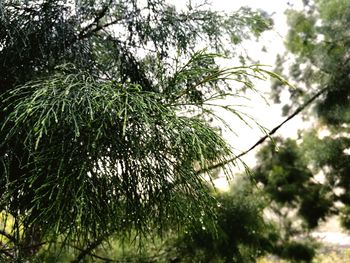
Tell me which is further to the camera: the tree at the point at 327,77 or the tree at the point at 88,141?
the tree at the point at 327,77

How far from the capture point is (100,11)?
179 cm

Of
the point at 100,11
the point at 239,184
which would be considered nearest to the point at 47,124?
the point at 100,11

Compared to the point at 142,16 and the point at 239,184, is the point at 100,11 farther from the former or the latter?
the point at 239,184

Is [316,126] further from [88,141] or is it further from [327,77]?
[88,141]

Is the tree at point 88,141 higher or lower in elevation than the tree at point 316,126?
lower

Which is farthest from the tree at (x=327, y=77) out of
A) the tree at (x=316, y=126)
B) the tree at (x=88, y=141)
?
the tree at (x=88, y=141)

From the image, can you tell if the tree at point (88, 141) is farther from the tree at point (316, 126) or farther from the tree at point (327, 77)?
the tree at point (327, 77)

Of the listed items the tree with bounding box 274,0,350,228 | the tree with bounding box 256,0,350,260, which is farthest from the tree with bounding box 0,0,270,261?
→ the tree with bounding box 274,0,350,228

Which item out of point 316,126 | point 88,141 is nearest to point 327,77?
point 316,126

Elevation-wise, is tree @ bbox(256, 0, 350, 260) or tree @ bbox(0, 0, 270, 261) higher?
tree @ bbox(256, 0, 350, 260)

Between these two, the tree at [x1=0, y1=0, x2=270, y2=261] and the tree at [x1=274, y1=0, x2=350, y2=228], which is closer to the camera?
the tree at [x1=0, y1=0, x2=270, y2=261]

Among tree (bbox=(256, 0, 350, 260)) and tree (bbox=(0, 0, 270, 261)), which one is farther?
tree (bbox=(256, 0, 350, 260))

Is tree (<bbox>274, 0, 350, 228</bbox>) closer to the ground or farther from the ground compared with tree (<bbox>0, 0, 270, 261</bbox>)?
farther from the ground

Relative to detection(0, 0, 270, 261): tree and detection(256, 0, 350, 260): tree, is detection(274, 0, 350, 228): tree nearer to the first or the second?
detection(256, 0, 350, 260): tree
